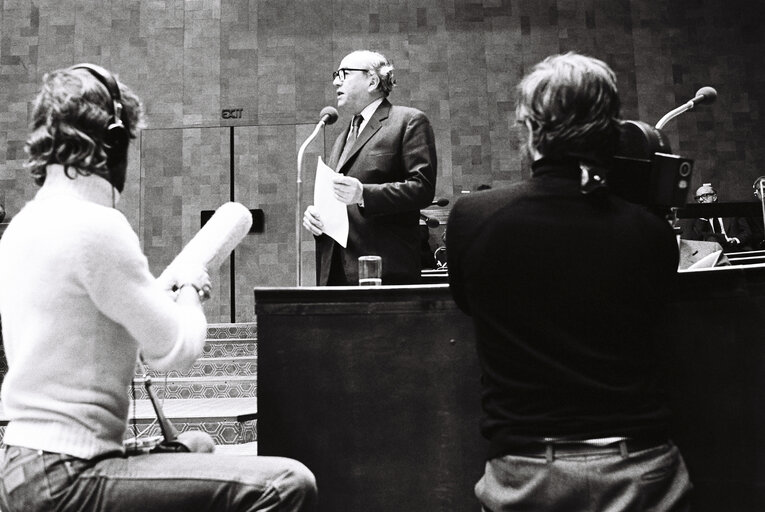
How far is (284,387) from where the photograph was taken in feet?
6.23

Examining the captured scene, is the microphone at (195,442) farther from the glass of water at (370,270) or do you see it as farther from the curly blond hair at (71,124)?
the glass of water at (370,270)

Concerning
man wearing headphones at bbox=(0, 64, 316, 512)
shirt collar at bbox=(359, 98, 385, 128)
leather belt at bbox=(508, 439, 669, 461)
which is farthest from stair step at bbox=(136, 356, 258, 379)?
leather belt at bbox=(508, 439, 669, 461)

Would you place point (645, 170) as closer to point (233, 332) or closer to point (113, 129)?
point (113, 129)

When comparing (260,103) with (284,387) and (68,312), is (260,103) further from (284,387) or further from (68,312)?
(68,312)

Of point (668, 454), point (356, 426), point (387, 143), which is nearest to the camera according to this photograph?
point (668, 454)

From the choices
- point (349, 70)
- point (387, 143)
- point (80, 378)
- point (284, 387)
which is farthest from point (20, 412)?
point (349, 70)

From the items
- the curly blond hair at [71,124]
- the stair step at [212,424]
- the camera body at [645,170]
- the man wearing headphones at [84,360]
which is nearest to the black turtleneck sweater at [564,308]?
the camera body at [645,170]

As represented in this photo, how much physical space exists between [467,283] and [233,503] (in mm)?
562

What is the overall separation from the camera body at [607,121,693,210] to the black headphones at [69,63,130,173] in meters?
0.94

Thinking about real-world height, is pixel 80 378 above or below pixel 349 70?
below

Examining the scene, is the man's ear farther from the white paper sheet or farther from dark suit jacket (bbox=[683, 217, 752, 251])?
dark suit jacket (bbox=[683, 217, 752, 251])

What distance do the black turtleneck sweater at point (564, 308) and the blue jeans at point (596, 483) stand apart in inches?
1.5

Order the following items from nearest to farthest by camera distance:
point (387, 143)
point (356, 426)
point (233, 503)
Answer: point (233, 503) → point (356, 426) → point (387, 143)

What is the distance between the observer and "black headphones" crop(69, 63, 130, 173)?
4.35ft
